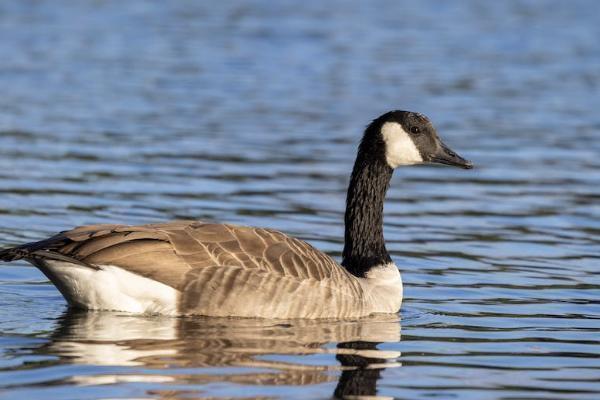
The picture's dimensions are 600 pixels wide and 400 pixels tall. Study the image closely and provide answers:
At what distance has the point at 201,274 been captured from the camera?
998 cm

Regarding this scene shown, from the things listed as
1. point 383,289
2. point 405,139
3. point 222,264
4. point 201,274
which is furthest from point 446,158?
point 201,274

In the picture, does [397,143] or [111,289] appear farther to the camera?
[397,143]

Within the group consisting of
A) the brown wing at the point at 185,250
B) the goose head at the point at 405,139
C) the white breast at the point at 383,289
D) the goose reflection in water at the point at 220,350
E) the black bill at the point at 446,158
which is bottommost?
the goose reflection in water at the point at 220,350

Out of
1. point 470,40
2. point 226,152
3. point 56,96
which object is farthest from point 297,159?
A: point 470,40

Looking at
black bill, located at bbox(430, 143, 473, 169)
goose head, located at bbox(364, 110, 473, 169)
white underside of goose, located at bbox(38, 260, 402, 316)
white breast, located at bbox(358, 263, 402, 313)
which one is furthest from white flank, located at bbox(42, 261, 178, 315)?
black bill, located at bbox(430, 143, 473, 169)

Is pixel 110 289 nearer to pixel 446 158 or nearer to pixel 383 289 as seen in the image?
pixel 383 289

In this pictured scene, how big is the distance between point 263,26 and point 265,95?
29.2ft

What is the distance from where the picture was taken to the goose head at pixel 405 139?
11516 millimetres

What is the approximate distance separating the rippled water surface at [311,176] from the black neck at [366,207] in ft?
2.04

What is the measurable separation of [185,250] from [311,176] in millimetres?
7206

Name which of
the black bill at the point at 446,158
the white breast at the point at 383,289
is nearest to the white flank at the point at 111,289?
the white breast at the point at 383,289

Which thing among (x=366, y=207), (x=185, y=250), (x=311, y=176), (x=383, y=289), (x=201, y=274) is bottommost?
(x=383, y=289)

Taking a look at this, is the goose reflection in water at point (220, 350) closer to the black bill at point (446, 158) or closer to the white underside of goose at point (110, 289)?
the white underside of goose at point (110, 289)

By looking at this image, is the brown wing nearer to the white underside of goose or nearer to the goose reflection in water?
the white underside of goose
